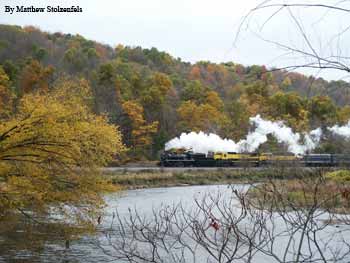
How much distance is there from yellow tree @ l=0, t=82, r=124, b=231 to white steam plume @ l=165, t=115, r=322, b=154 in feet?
183

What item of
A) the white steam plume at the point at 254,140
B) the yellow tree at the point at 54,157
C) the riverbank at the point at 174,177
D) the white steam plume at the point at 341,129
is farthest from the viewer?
the white steam plume at the point at 254,140

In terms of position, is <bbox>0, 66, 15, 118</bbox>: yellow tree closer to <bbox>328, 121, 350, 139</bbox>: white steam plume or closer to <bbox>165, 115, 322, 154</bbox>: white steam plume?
<bbox>165, 115, 322, 154</bbox>: white steam plume

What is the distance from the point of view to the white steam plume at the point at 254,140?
80.5m

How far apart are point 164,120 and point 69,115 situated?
206 ft

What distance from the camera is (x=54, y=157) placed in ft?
75.2

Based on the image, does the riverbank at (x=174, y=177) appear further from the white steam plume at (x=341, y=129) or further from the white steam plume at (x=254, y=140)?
the white steam plume at (x=341, y=129)

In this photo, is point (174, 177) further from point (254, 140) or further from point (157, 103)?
point (157, 103)

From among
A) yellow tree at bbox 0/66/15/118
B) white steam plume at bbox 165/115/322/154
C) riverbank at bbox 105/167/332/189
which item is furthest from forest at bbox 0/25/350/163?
riverbank at bbox 105/167/332/189

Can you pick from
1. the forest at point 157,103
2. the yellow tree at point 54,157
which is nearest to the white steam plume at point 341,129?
the forest at point 157,103

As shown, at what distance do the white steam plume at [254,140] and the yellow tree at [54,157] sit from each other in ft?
183

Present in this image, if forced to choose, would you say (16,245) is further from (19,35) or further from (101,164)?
(19,35)

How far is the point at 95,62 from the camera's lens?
114250 millimetres

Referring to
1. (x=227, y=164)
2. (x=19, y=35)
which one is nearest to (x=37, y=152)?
(x=227, y=164)

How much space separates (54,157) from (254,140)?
2506 inches
